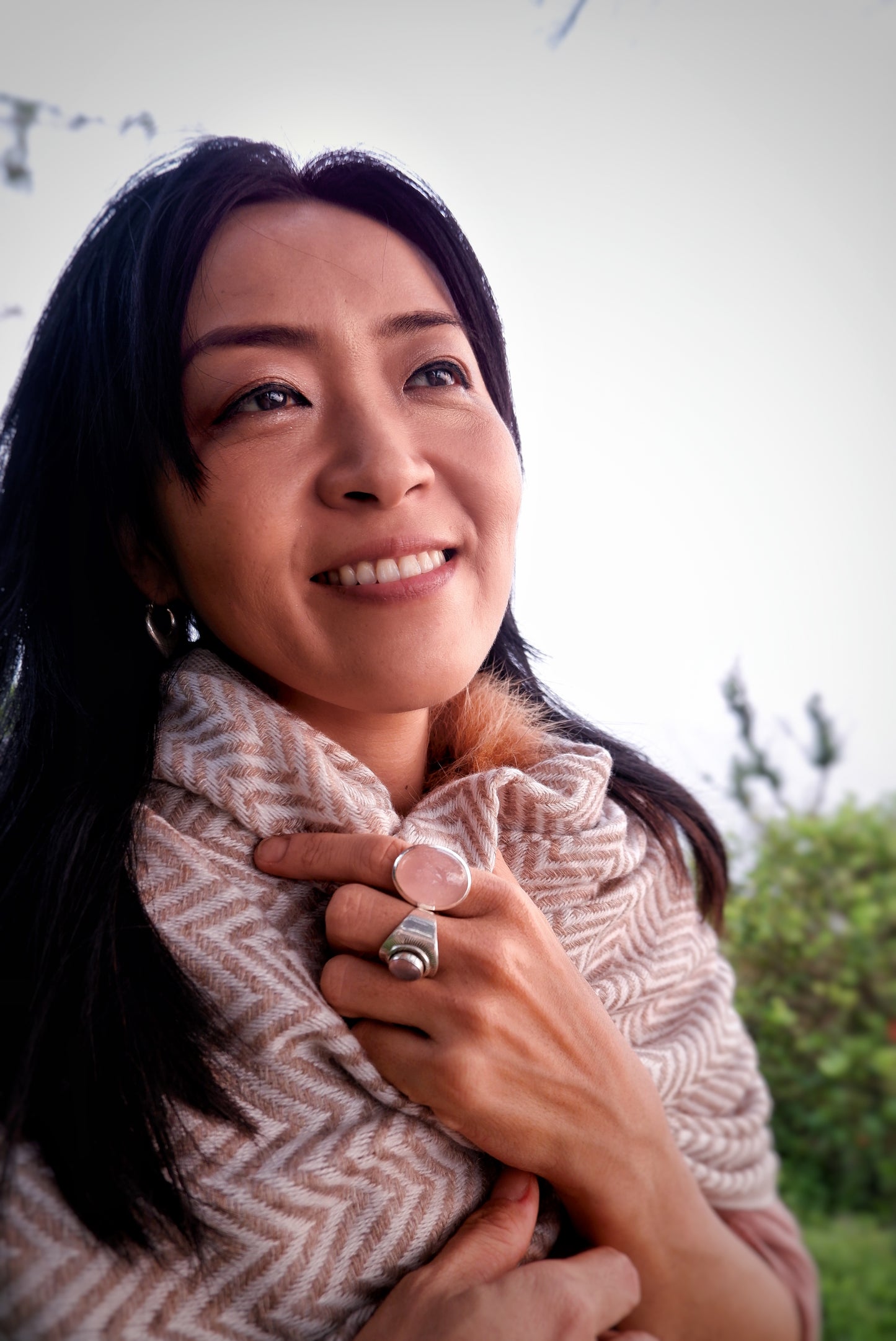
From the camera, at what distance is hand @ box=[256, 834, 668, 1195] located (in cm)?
94

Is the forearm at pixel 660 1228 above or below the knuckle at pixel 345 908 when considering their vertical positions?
below

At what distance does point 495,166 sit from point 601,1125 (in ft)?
5.41

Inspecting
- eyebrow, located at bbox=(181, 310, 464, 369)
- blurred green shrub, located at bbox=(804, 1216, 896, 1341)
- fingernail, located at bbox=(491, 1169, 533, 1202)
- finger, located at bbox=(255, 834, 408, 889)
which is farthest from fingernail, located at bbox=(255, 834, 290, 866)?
blurred green shrub, located at bbox=(804, 1216, 896, 1341)

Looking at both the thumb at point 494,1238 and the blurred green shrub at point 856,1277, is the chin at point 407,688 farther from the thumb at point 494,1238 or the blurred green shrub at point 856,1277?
the blurred green shrub at point 856,1277

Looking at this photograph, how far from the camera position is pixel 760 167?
1.89 meters

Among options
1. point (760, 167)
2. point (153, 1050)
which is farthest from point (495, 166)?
point (153, 1050)

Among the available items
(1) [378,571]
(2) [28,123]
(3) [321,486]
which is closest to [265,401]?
(3) [321,486]

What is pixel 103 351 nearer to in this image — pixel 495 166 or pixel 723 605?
pixel 495 166

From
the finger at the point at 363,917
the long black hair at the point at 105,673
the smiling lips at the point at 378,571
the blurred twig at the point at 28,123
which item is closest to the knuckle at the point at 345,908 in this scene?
the finger at the point at 363,917

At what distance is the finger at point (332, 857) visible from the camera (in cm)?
97

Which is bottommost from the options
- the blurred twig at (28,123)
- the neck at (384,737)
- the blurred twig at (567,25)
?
→ the neck at (384,737)

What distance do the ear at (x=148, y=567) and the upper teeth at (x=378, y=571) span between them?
23 centimetres

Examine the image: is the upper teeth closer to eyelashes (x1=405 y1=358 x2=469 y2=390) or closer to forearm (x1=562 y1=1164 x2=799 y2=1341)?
eyelashes (x1=405 y1=358 x2=469 y2=390)

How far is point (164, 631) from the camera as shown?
1202mm
